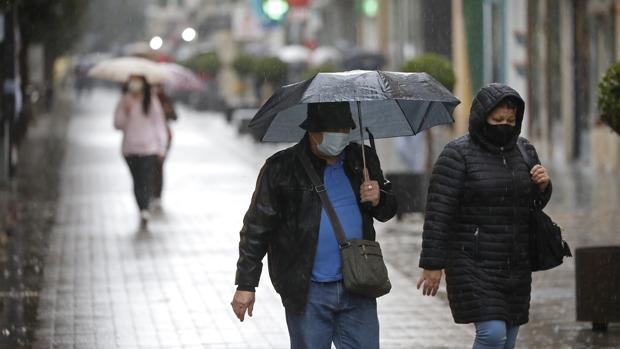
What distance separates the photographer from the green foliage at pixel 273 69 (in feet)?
136

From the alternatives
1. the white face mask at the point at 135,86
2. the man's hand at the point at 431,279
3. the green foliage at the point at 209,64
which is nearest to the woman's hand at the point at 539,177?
the man's hand at the point at 431,279

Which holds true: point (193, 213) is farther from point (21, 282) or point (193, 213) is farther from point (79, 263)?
point (21, 282)

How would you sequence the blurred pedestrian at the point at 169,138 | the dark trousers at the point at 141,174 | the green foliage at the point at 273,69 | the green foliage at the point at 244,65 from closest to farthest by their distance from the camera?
the dark trousers at the point at 141,174, the blurred pedestrian at the point at 169,138, the green foliage at the point at 273,69, the green foliage at the point at 244,65

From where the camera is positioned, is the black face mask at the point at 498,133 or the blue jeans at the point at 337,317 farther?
the black face mask at the point at 498,133

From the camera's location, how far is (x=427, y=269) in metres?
6.80

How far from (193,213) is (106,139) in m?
19.1

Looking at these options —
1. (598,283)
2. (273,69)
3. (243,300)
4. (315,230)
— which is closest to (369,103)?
(315,230)

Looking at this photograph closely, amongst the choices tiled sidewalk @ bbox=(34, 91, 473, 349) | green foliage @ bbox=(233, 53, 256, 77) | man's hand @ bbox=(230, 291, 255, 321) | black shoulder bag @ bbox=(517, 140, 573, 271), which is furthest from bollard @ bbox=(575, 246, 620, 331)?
green foliage @ bbox=(233, 53, 256, 77)

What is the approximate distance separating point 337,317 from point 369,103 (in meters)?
1.17

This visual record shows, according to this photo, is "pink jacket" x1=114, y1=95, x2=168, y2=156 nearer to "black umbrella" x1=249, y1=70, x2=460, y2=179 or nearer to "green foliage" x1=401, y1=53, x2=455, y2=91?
"green foliage" x1=401, y1=53, x2=455, y2=91

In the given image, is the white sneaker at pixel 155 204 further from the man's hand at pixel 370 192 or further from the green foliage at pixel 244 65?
the green foliage at pixel 244 65

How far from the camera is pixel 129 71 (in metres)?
16.9

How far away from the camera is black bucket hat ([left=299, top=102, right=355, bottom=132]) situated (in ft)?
20.9

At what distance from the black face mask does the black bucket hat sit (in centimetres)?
69
